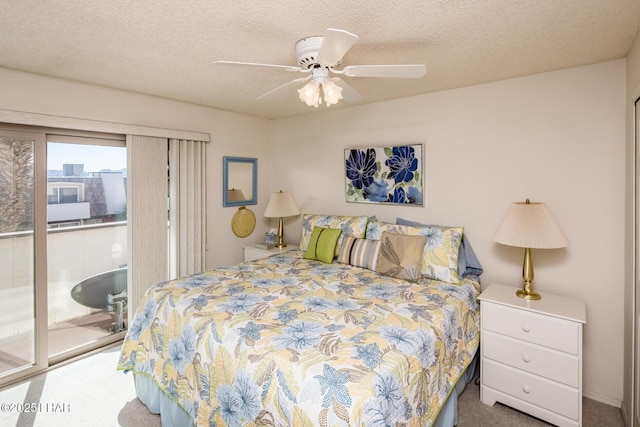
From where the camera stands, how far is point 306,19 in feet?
5.64

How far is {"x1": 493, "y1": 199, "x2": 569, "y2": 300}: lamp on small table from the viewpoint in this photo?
221 centimetres

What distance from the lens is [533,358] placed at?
84.7 inches

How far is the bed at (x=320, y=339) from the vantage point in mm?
1401

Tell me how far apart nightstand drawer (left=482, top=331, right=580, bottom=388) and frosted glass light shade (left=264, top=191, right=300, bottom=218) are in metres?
2.43

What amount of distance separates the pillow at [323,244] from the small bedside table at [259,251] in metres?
0.69

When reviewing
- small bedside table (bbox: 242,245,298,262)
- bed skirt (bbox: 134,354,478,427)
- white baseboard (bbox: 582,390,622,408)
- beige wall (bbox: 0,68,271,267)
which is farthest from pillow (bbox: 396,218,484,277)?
beige wall (bbox: 0,68,271,267)

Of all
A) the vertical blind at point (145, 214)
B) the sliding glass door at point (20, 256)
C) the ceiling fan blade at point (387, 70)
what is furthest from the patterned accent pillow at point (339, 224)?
the sliding glass door at point (20, 256)

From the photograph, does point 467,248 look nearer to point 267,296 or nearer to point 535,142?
point 535,142

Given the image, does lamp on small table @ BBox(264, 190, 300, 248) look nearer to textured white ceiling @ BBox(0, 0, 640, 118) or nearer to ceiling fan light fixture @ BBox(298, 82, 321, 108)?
textured white ceiling @ BBox(0, 0, 640, 118)

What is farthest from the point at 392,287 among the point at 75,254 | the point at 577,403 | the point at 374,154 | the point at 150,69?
the point at 75,254

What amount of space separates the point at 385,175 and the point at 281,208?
1.32 metres

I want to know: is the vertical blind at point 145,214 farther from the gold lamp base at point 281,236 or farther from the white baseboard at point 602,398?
the white baseboard at point 602,398

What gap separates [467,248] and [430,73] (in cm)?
146

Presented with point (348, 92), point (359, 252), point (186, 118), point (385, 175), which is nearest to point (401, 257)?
point (359, 252)
